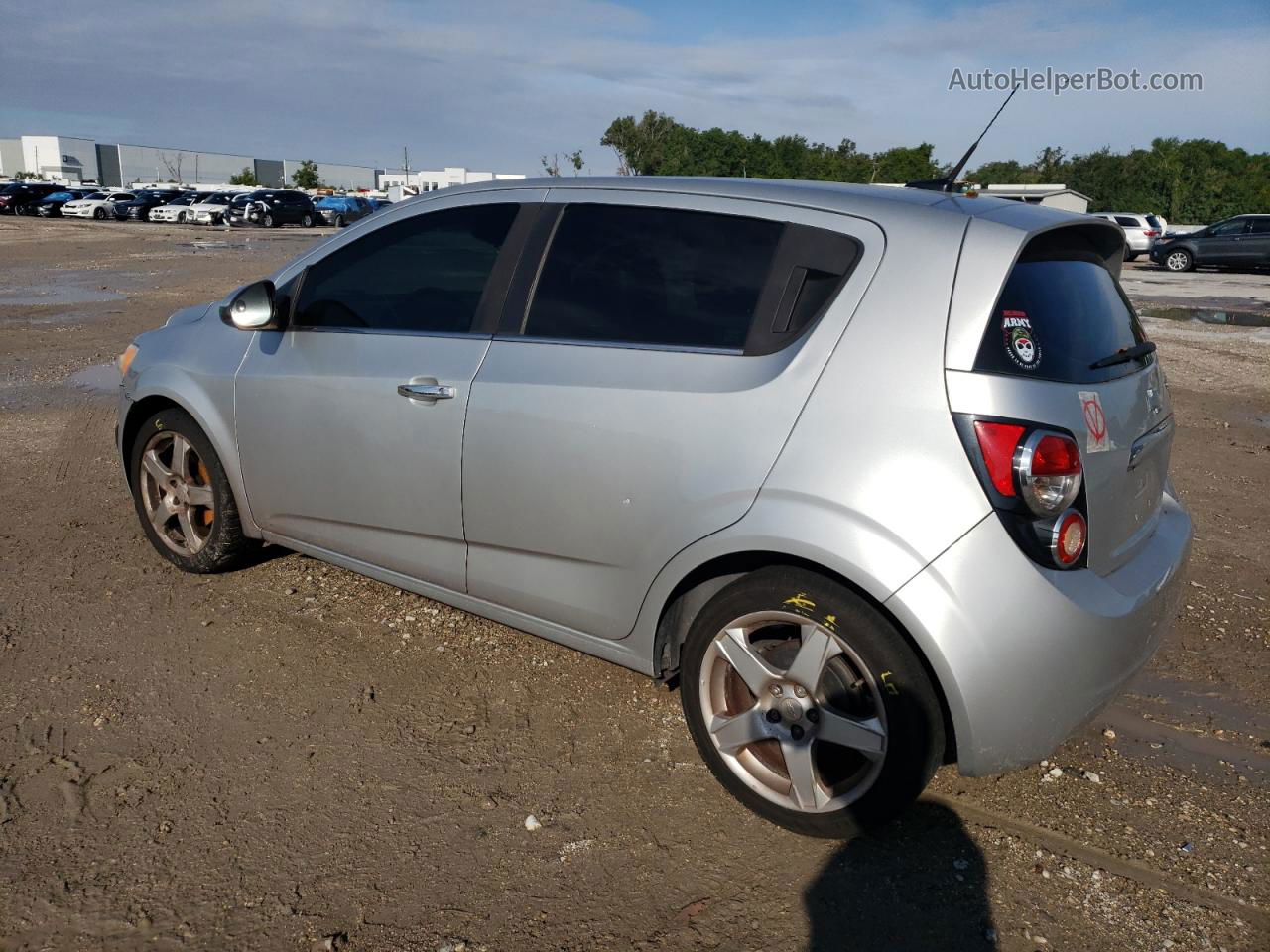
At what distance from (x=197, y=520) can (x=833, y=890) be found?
3262 mm

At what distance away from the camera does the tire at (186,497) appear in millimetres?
4430

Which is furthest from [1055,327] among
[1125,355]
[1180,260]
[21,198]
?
[21,198]

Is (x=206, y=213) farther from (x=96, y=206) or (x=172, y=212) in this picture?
(x=96, y=206)

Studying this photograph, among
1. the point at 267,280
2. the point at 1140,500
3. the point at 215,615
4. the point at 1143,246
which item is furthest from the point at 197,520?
the point at 1143,246

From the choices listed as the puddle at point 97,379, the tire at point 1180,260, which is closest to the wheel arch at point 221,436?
the puddle at point 97,379

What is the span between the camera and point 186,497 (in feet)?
14.9

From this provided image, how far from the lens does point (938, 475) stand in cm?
258

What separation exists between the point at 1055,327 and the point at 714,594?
1216 millimetres

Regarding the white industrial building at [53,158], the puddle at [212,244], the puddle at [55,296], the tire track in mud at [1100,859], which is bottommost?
the tire track in mud at [1100,859]

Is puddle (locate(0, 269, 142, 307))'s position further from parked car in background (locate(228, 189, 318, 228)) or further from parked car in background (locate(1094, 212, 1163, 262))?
parked car in background (locate(1094, 212, 1163, 262))

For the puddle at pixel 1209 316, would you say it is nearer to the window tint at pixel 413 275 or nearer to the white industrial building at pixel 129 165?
the window tint at pixel 413 275

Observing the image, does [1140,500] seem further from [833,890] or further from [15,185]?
[15,185]

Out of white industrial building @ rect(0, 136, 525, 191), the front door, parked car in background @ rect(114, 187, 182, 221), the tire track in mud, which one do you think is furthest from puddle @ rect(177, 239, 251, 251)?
white industrial building @ rect(0, 136, 525, 191)

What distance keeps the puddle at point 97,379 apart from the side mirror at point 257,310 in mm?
5431
